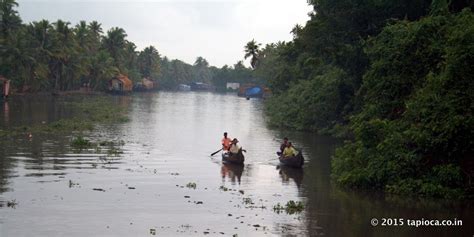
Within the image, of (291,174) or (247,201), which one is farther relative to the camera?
(291,174)

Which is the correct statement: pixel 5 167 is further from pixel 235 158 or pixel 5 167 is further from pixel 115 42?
pixel 115 42

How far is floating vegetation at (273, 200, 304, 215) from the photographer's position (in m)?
16.1

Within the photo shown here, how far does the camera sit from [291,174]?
23516mm

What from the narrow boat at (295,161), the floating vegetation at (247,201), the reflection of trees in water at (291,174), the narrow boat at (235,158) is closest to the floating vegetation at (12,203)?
the floating vegetation at (247,201)

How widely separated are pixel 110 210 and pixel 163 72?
155 metres

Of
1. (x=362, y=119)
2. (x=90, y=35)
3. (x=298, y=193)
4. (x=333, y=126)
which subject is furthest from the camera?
(x=90, y=35)

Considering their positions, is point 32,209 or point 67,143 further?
point 67,143

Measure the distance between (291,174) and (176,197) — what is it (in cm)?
708

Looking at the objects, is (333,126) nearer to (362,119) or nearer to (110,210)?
(362,119)

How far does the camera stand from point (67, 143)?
29.8m

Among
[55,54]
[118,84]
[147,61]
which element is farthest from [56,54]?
[147,61]

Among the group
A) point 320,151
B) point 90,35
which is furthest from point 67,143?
point 90,35

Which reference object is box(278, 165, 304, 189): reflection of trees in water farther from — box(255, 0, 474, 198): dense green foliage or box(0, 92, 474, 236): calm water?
box(255, 0, 474, 198): dense green foliage

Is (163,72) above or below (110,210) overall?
above
